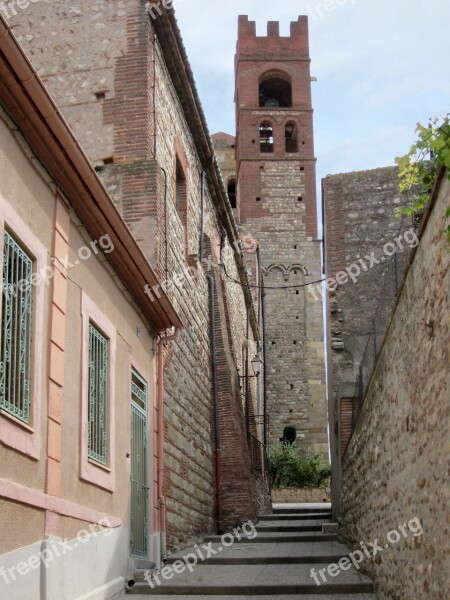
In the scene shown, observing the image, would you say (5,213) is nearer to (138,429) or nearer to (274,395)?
(138,429)

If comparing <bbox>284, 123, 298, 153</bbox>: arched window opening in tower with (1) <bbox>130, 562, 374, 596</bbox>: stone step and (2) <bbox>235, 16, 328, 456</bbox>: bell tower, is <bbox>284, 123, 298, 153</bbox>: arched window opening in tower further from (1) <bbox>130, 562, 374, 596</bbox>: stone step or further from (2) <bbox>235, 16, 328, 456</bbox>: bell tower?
(1) <bbox>130, 562, 374, 596</bbox>: stone step

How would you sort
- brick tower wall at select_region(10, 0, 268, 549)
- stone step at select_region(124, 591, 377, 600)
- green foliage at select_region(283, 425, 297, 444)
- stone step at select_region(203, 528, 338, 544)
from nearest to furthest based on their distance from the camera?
stone step at select_region(124, 591, 377, 600)
brick tower wall at select_region(10, 0, 268, 549)
stone step at select_region(203, 528, 338, 544)
green foliage at select_region(283, 425, 297, 444)

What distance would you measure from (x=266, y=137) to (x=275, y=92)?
11.4 ft

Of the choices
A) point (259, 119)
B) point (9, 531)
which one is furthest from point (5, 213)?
point (259, 119)

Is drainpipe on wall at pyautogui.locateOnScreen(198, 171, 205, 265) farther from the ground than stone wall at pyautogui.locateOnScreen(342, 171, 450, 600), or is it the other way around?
drainpipe on wall at pyautogui.locateOnScreen(198, 171, 205, 265)

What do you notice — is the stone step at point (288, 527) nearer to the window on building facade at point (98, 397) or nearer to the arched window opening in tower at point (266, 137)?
the window on building facade at point (98, 397)

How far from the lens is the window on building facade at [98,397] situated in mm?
8594

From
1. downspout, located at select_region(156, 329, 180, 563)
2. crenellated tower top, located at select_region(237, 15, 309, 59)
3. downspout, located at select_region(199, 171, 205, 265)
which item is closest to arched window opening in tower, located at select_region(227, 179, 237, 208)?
crenellated tower top, located at select_region(237, 15, 309, 59)

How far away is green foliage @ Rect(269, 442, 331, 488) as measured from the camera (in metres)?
30.1

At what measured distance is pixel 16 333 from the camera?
22.3 ft

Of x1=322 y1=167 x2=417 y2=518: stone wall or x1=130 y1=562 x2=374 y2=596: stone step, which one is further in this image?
x1=322 y1=167 x2=417 y2=518: stone wall

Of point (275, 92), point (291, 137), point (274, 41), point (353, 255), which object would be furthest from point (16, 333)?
point (274, 41)

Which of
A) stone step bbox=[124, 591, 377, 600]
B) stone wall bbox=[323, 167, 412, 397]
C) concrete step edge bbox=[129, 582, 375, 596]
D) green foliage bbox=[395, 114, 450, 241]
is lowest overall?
stone step bbox=[124, 591, 377, 600]

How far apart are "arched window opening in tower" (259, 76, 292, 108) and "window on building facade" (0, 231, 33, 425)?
37.4 m
